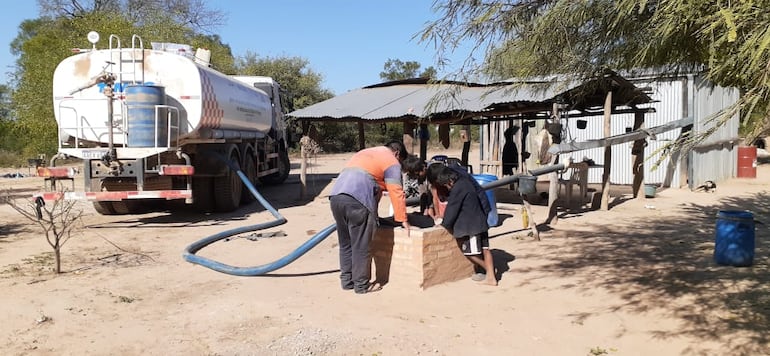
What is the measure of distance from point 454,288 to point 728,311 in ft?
7.76

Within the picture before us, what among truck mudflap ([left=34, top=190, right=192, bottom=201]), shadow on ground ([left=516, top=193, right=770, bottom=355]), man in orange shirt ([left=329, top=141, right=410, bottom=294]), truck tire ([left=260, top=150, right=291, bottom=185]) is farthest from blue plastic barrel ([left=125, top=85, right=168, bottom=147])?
truck tire ([left=260, top=150, right=291, bottom=185])

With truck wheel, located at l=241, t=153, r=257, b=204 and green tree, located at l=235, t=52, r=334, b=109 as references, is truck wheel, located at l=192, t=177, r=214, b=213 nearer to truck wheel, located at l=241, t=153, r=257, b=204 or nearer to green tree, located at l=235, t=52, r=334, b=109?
truck wheel, located at l=241, t=153, r=257, b=204

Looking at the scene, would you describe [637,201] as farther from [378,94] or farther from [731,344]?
[731,344]

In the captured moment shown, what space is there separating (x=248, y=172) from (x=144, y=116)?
163 inches

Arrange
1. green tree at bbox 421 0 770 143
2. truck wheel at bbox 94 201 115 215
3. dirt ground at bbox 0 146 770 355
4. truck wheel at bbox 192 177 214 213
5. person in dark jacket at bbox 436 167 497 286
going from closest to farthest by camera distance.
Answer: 1. green tree at bbox 421 0 770 143
2. dirt ground at bbox 0 146 770 355
3. person in dark jacket at bbox 436 167 497 286
4. truck wheel at bbox 94 201 115 215
5. truck wheel at bbox 192 177 214 213

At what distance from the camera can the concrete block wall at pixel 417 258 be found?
18.5ft

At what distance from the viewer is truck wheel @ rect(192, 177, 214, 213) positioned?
11352 mm

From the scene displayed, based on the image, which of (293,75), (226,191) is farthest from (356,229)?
(293,75)

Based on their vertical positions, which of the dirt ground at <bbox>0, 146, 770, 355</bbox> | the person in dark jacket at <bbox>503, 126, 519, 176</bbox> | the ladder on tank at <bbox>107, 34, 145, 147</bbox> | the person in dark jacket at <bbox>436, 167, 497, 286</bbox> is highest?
the ladder on tank at <bbox>107, 34, 145, 147</bbox>

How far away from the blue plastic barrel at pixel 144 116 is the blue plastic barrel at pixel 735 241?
7.93m

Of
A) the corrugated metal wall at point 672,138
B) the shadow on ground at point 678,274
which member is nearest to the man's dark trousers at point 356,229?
the shadow on ground at point 678,274

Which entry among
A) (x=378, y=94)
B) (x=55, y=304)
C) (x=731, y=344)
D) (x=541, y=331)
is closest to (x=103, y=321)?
(x=55, y=304)

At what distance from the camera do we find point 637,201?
42.2 ft

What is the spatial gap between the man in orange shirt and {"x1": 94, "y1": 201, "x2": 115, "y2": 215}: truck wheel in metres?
7.35
